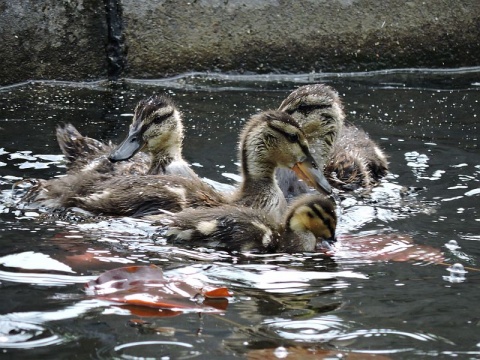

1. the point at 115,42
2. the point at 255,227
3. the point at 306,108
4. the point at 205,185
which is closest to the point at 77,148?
the point at 205,185

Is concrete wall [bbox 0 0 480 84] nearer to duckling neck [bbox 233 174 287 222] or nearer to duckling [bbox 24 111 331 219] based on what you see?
duckling [bbox 24 111 331 219]

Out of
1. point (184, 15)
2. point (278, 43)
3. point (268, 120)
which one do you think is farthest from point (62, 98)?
point (268, 120)

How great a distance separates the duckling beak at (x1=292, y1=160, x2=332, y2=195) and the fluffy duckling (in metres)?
0.58

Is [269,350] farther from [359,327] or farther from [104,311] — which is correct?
[104,311]

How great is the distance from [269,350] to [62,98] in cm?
463

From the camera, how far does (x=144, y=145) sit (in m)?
5.65

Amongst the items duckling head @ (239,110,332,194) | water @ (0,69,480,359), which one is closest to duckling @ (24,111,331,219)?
duckling head @ (239,110,332,194)

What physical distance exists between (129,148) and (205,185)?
642 millimetres

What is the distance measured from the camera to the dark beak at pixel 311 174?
211 inches

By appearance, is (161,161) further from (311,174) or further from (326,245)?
(326,245)

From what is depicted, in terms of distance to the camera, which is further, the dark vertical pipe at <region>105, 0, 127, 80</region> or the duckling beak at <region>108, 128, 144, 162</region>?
the dark vertical pipe at <region>105, 0, 127, 80</region>

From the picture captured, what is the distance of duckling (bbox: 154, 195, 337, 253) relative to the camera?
4.50 meters

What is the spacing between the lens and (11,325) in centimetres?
333

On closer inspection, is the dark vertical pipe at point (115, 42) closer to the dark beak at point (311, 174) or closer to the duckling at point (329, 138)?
the duckling at point (329, 138)
